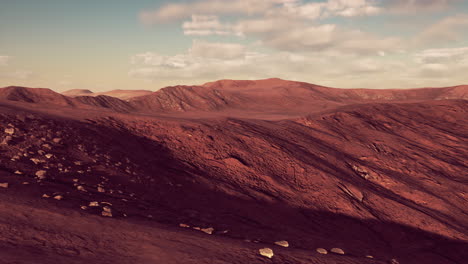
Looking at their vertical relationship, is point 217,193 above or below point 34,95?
below

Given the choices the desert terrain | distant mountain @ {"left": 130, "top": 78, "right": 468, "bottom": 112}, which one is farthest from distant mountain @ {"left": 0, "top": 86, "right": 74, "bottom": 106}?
the desert terrain

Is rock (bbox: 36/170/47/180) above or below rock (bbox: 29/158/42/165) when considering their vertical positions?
below

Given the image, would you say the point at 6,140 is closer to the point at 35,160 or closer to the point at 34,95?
the point at 35,160

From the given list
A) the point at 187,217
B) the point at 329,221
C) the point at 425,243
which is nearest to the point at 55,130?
the point at 187,217

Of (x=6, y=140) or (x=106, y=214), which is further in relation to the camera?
(x=6, y=140)

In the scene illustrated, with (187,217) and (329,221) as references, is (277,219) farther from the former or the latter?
(187,217)

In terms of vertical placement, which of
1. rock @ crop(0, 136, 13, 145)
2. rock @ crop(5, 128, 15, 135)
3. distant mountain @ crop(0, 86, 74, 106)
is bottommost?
rock @ crop(0, 136, 13, 145)

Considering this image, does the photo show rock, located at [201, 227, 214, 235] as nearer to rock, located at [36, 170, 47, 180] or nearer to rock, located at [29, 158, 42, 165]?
rock, located at [36, 170, 47, 180]

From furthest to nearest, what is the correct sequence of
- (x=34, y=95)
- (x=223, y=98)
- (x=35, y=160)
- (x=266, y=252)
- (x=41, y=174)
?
(x=223, y=98) < (x=34, y=95) < (x=35, y=160) < (x=41, y=174) < (x=266, y=252)

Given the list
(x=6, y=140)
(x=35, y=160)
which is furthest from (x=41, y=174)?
(x=6, y=140)
